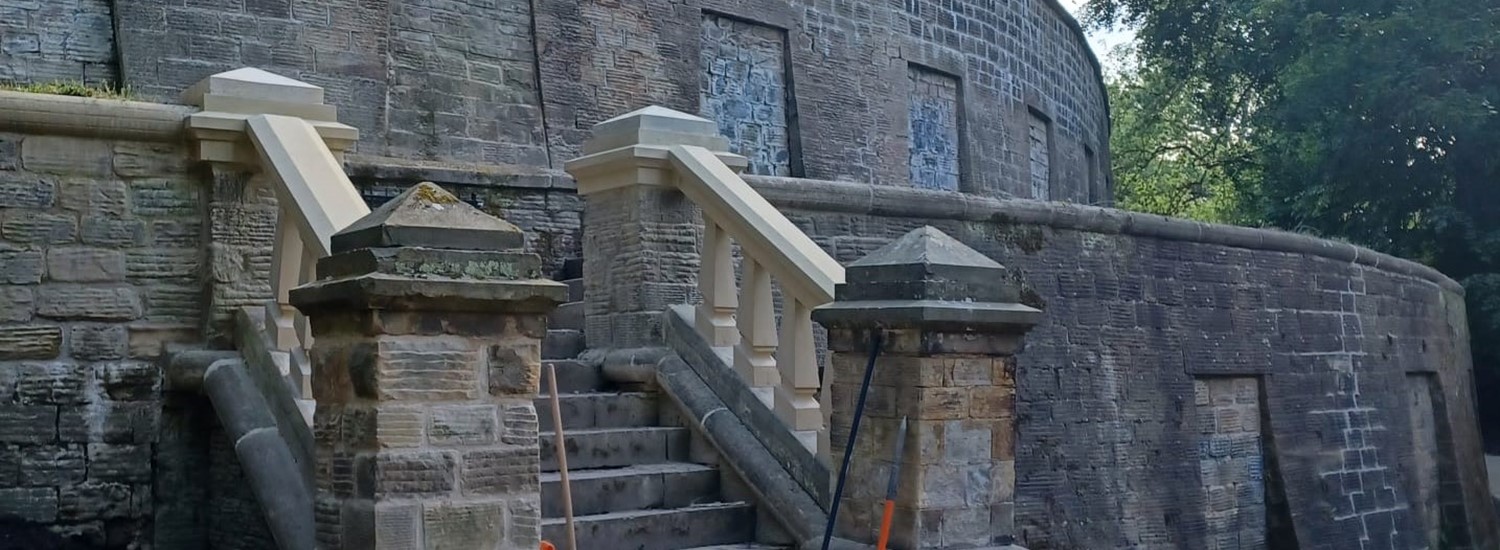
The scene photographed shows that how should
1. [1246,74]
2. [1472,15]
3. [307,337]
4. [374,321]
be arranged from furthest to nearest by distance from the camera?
[1246,74] < [1472,15] < [307,337] < [374,321]

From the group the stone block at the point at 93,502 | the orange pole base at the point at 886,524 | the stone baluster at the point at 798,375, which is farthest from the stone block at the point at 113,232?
the orange pole base at the point at 886,524

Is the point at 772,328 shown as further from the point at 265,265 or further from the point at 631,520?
the point at 265,265

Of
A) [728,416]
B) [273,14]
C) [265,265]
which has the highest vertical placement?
[273,14]

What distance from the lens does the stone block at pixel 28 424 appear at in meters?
5.82

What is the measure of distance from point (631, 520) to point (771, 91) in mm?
8933

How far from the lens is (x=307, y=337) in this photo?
571 cm

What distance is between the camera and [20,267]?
5.92 metres

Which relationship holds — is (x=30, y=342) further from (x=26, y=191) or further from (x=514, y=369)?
(x=514, y=369)

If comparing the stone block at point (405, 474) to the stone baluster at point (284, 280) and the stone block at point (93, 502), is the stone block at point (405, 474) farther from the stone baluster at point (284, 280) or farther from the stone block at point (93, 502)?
the stone block at point (93, 502)

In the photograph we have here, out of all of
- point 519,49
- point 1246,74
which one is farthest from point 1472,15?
point 519,49

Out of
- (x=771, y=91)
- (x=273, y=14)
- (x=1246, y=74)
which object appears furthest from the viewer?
(x=1246, y=74)

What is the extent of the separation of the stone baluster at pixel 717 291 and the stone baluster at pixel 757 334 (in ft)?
0.49

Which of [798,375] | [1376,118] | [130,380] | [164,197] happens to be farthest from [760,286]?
[1376,118]

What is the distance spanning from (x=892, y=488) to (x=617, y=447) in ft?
5.58
